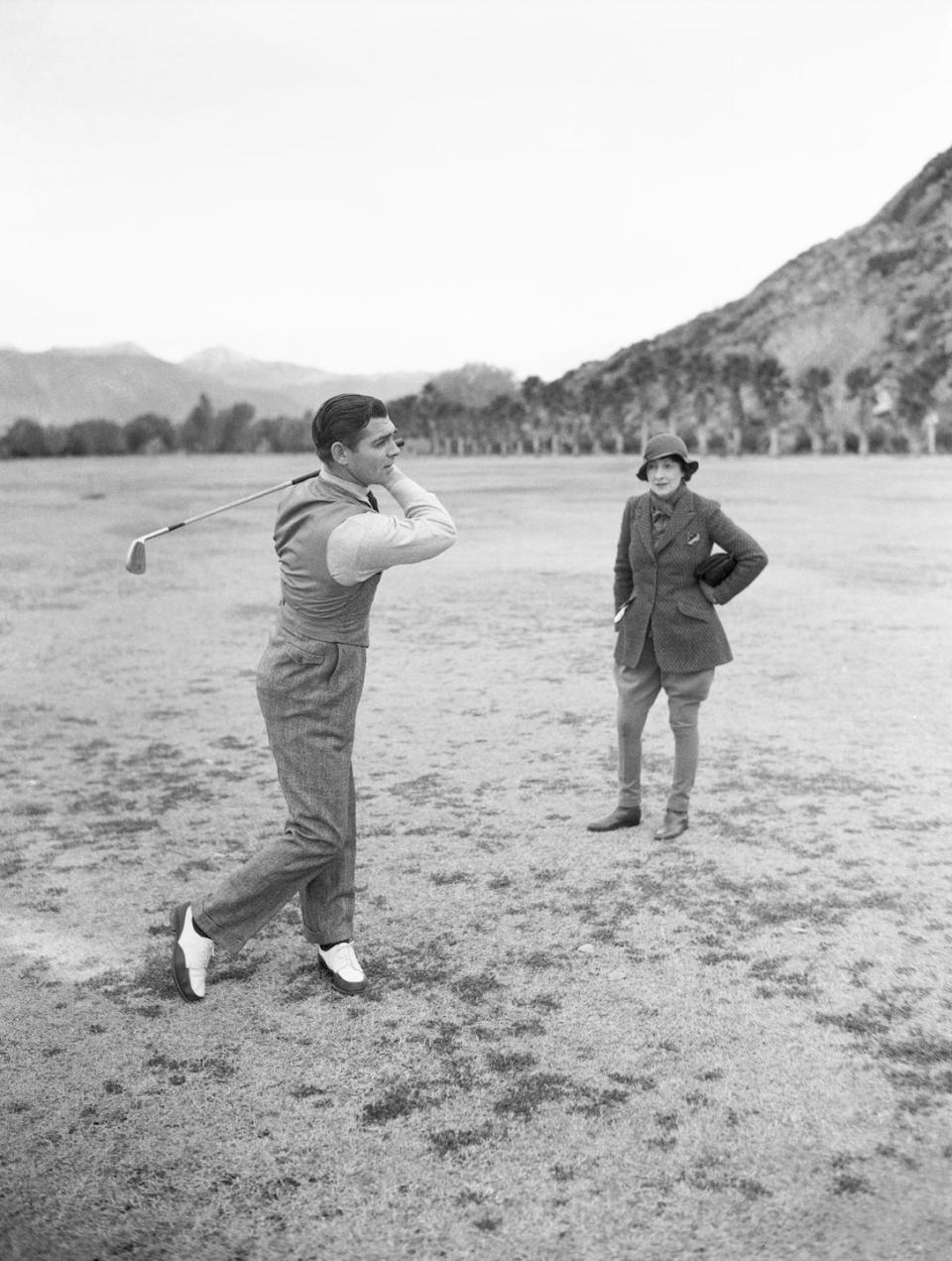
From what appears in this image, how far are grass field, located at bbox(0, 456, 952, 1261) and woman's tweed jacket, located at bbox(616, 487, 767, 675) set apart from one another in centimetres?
93

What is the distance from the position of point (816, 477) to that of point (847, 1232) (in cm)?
5336

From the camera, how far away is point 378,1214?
10.7ft

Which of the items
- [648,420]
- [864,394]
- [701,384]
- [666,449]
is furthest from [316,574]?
[648,420]

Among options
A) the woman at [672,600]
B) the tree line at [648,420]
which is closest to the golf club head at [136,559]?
the woman at [672,600]

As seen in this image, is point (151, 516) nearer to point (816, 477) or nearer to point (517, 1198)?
point (816, 477)

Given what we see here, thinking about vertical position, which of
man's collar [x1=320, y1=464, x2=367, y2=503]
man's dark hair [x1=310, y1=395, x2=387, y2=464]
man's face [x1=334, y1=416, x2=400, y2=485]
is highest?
man's dark hair [x1=310, y1=395, x2=387, y2=464]

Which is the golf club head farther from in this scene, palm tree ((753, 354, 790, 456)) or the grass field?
palm tree ((753, 354, 790, 456))

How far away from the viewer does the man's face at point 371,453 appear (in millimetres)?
4258

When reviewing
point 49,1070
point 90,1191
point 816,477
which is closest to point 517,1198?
point 90,1191

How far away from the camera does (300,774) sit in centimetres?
445

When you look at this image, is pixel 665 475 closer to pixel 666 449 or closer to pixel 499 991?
pixel 666 449

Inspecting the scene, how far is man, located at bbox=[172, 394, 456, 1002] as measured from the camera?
424 centimetres

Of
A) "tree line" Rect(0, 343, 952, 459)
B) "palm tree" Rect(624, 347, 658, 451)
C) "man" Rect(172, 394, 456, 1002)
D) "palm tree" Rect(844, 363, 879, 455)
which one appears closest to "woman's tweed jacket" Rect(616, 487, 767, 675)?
"man" Rect(172, 394, 456, 1002)

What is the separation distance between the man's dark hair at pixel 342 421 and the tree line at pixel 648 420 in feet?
277
